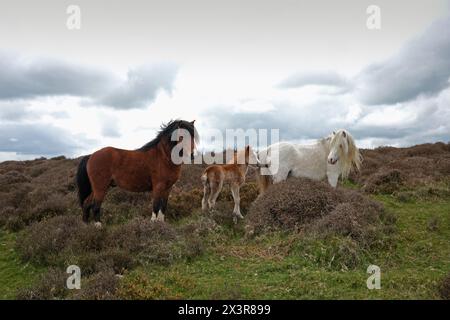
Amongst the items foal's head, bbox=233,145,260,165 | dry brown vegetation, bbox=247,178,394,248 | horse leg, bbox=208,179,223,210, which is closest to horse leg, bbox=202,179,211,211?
horse leg, bbox=208,179,223,210

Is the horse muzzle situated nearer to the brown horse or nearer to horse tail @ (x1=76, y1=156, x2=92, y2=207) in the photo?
the brown horse

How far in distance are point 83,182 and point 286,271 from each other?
5645mm

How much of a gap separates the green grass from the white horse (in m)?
6.27

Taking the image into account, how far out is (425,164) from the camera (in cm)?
1733

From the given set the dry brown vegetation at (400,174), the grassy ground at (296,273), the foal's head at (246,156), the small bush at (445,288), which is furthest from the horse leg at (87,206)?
the dry brown vegetation at (400,174)

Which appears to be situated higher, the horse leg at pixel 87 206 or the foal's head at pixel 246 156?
the foal's head at pixel 246 156

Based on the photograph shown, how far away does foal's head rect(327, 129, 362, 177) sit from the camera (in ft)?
31.3

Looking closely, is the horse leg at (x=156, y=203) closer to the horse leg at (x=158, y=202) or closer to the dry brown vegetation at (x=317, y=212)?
the horse leg at (x=158, y=202)

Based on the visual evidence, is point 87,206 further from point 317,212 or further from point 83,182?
point 317,212

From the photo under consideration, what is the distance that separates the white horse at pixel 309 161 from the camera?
9820 millimetres

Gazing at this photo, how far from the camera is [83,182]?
30.2 ft

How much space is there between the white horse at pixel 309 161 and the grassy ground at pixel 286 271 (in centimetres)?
210

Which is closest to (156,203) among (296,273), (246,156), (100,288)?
(246,156)
